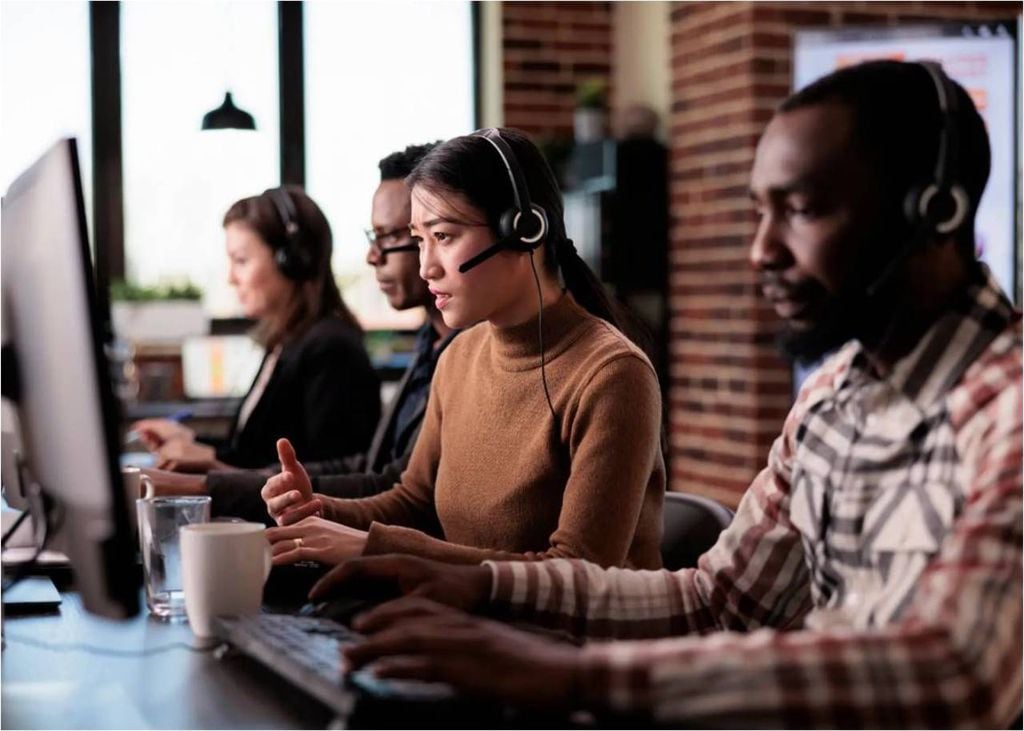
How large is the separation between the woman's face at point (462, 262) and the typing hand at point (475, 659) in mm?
798

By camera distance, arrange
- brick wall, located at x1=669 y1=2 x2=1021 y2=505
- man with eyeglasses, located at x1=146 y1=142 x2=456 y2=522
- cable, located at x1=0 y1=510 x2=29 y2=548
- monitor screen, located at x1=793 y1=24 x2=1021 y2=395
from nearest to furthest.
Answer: cable, located at x1=0 y1=510 x2=29 y2=548 < man with eyeglasses, located at x1=146 y1=142 x2=456 y2=522 < monitor screen, located at x1=793 y1=24 x2=1021 y2=395 < brick wall, located at x1=669 y1=2 x2=1021 y2=505

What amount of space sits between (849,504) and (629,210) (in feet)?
12.0

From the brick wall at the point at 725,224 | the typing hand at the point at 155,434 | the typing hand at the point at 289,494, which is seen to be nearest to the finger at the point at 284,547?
the typing hand at the point at 289,494

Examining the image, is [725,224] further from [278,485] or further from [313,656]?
[313,656]

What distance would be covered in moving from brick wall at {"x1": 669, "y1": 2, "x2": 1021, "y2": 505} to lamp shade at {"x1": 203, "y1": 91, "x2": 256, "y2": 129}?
1467mm

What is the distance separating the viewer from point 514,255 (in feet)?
5.72

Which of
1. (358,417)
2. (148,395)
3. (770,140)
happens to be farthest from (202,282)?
(770,140)

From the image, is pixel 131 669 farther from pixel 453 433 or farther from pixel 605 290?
pixel 605 290

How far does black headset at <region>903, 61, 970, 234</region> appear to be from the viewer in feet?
3.41

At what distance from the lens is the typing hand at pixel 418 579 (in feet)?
4.09

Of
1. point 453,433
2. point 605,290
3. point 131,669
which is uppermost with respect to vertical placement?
point 605,290

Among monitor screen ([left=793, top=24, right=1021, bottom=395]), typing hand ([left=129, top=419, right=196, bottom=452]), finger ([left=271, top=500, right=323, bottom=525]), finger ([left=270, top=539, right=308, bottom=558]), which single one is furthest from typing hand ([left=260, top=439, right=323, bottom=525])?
monitor screen ([left=793, top=24, right=1021, bottom=395])

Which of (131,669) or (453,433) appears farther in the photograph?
(453,433)

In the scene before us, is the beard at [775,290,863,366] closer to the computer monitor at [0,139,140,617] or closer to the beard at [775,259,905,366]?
the beard at [775,259,905,366]
